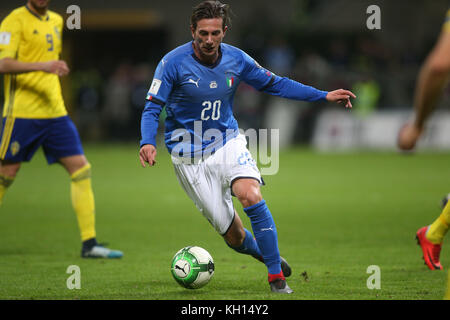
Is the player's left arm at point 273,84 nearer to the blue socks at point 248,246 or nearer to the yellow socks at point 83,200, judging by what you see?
the blue socks at point 248,246

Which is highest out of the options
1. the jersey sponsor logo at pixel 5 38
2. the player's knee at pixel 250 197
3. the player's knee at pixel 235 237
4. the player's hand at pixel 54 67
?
the jersey sponsor logo at pixel 5 38

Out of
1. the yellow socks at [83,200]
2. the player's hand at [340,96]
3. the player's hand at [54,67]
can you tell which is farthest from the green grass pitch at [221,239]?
the player's hand at [54,67]

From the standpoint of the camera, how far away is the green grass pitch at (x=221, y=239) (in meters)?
5.77

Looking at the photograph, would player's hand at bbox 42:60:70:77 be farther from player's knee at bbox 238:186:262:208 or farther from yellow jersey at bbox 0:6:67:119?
player's knee at bbox 238:186:262:208

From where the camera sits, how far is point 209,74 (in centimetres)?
577

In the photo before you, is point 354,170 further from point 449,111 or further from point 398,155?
point 449,111

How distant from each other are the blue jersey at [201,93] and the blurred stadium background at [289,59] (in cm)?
1487

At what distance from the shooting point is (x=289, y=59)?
23688 mm

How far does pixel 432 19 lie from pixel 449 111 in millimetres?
8003

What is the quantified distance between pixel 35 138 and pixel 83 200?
0.77m

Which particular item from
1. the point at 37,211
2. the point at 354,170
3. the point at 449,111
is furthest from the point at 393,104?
the point at 37,211

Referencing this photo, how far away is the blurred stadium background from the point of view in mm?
21734

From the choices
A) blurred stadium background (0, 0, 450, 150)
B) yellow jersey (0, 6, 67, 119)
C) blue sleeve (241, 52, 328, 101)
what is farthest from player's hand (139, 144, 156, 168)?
blurred stadium background (0, 0, 450, 150)

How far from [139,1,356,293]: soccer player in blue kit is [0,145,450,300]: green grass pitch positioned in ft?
1.67
